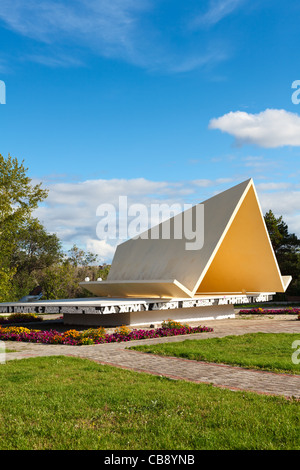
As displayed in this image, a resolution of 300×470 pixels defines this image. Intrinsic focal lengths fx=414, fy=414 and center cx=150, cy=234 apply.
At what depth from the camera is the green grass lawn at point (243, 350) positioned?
26.8ft

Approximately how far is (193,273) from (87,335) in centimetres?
668

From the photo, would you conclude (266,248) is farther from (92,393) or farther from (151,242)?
(92,393)

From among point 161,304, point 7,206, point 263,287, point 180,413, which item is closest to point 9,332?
point 161,304

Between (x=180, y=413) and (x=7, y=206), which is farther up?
(x=7, y=206)

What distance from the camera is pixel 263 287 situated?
899 inches

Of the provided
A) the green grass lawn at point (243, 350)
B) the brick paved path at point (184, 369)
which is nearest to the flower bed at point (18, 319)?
the brick paved path at point (184, 369)

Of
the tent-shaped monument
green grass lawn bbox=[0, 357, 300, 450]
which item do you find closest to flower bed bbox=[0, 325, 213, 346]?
the tent-shaped monument

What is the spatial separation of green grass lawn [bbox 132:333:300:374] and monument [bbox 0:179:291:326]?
5093 mm

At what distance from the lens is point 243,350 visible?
395 inches

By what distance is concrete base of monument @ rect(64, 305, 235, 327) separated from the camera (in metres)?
17.8

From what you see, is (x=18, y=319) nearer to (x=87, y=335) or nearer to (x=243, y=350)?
(x=87, y=335)

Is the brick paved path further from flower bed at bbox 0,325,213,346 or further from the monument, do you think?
the monument

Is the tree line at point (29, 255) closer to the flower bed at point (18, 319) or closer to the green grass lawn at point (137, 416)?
the flower bed at point (18, 319)

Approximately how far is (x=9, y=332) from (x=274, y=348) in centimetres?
914
